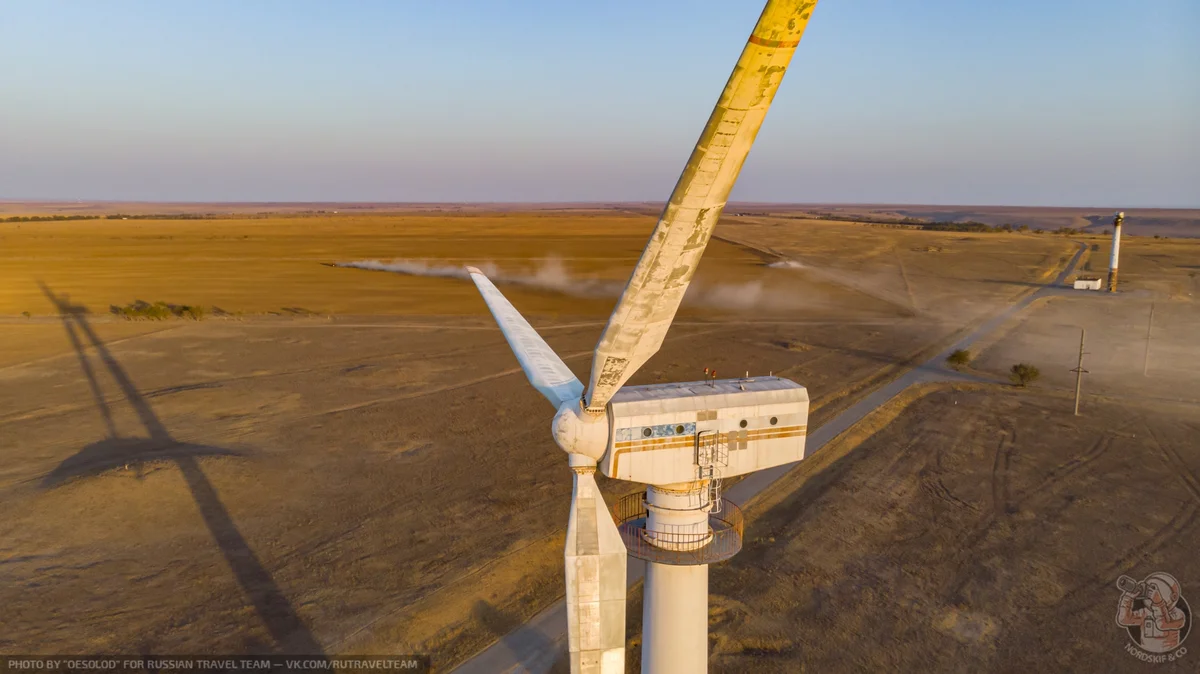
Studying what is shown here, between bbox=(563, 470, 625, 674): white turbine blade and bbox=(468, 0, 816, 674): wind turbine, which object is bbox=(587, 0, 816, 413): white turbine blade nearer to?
bbox=(468, 0, 816, 674): wind turbine

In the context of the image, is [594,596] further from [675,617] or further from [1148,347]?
[1148,347]

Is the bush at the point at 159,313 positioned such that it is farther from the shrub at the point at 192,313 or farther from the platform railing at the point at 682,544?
the platform railing at the point at 682,544

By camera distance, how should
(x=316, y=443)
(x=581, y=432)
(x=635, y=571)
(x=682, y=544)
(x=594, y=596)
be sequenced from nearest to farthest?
(x=594, y=596) < (x=581, y=432) < (x=682, y=544) < (x=635, y=571) < (x=316, y=443)

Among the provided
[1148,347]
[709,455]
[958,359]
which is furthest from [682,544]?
[1148,347]

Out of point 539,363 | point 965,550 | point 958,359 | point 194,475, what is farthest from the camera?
point 958,359

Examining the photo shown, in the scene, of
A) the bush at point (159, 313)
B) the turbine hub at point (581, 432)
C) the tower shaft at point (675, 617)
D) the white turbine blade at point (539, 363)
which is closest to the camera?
the turbine hub at point (581, 432)

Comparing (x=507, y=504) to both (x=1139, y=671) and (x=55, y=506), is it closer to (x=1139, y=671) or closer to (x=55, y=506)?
(x=55, y=506)

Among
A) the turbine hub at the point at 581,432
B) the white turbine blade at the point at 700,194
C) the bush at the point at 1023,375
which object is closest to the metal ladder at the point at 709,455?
the turbine hub at the point at 581,432
